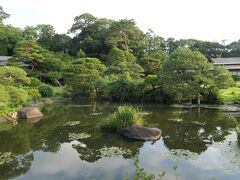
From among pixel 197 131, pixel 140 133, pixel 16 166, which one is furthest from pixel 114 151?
pixel 197 131

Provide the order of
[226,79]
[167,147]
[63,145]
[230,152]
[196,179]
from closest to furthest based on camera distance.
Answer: [196,179], [230,152], [167,147], [63,145], [226,79]

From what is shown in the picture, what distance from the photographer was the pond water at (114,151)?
973 centimetres

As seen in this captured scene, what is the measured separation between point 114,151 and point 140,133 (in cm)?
229

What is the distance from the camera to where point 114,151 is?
11836 mm

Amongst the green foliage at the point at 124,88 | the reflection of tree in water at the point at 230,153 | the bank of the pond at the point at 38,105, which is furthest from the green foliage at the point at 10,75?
the reflection of tree in water at the point at 230,153

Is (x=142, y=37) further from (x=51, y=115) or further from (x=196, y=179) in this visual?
(x=196, y=179)

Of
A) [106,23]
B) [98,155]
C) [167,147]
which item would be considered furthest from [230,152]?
[106,23]

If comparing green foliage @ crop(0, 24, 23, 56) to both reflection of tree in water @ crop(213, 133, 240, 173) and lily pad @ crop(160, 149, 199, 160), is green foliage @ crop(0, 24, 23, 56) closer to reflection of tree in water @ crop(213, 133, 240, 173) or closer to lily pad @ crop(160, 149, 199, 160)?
lily pad @ crop(160, 149, 199, 160)

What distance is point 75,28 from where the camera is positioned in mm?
54844

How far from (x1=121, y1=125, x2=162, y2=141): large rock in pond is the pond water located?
318 mm

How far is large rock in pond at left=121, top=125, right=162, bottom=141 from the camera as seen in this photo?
13484 millimetres

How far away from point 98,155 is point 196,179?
4.18 m

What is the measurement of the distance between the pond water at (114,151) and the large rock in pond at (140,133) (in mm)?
318

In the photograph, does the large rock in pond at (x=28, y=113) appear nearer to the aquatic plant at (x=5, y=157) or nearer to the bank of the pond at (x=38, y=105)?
the bank of the pond at (x=38, y=105)
